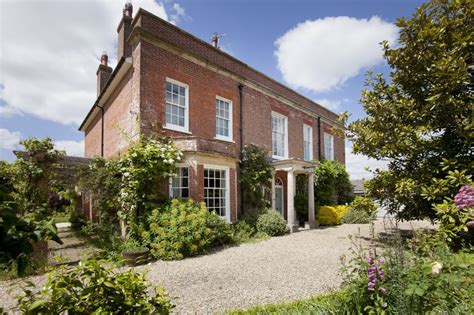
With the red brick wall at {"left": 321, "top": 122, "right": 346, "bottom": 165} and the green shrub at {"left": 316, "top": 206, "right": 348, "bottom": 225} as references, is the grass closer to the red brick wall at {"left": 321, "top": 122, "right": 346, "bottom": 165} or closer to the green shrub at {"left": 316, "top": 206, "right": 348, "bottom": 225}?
the green shrub at {"left": 316, "top": 206, "right": 348, "bottom": 225}

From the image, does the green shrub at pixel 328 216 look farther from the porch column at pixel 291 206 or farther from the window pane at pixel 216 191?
the window pane at pixel 216 191

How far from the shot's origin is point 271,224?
1057 cm

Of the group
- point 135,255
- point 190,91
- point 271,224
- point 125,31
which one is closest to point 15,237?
point 135,255

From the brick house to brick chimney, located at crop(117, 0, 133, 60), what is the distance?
4 centimetres

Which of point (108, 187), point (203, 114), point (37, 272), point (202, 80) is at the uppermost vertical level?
point (202, 80)

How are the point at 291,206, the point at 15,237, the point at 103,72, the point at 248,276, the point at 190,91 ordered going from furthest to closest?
1. the point at 103,72
2. the point at 291,206
3. the point at 190,91
4. the point at 248,276
5. the point at 15,237

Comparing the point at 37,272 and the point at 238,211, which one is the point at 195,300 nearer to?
the point at 37,272

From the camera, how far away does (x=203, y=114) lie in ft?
35.4

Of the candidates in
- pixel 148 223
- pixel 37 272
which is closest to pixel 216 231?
pixel 148 223

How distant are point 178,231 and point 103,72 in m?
13.5

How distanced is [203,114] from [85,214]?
9.24 m

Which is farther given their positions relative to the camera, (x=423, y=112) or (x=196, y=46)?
(x=196, y=46)

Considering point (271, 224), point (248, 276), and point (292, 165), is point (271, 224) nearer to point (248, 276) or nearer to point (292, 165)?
point (292, 165)

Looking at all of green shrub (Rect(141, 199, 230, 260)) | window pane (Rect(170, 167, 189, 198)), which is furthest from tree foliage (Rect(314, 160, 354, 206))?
green shrub (Rect(141, 199, 230, 260))
